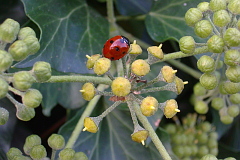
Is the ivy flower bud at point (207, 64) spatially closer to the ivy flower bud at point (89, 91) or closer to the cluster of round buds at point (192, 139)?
the ivy flower bud at point (89, 91)

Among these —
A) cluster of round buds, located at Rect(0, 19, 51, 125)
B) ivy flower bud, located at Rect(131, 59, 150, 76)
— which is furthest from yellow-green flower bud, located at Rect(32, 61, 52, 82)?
ivy flower bud, located at Rect(131, 59, 150, 76)

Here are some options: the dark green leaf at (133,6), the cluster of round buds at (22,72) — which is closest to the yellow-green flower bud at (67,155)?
the cluster of round buds at (22,72)

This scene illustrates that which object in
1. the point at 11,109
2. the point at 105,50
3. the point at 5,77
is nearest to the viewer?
the point at 5,77

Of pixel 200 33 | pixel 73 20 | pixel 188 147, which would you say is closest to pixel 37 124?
pixel 73 20

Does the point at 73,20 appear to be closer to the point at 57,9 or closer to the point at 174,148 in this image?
the point at 57,9

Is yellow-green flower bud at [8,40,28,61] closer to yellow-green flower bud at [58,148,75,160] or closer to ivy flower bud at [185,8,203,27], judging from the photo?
yellow-green flower bud at [58,148,75,160]

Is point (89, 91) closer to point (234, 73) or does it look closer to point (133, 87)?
point (133, 87)
